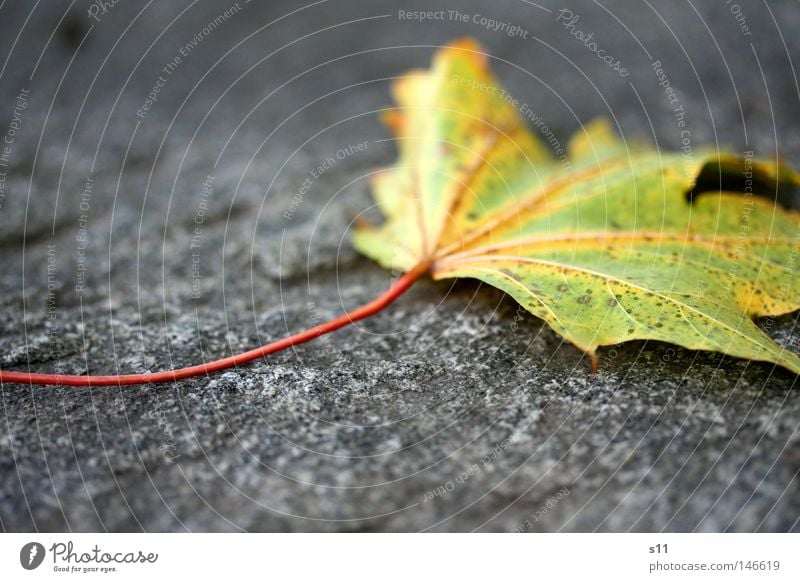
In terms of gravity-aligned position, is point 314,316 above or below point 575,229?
below
